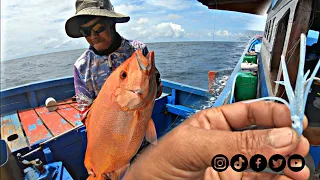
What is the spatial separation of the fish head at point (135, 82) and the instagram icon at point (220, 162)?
0.55m

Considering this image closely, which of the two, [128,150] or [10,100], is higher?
[128,150]

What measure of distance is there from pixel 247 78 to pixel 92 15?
3828 mm

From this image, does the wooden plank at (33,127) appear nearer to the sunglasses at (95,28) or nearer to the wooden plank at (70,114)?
the wooden plank at (70,114)

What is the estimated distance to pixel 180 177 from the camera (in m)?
0.93

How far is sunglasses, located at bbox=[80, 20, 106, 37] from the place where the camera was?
71.6 inches

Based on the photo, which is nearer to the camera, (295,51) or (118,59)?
(295,51)

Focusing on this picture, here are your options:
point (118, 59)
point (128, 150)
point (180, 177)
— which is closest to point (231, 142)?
point (180, 177)

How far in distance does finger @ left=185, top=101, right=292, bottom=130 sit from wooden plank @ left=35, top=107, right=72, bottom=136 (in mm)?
2882

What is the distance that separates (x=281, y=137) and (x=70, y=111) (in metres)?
3.99

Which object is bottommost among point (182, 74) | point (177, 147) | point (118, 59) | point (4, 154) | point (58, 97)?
point (182, 74)

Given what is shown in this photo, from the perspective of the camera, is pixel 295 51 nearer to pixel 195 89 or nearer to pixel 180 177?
pixel 180 177

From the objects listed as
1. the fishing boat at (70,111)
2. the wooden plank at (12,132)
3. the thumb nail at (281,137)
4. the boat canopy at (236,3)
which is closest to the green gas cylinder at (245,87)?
the fishing boat at (70,111)

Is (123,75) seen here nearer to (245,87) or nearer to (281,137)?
(281,137)

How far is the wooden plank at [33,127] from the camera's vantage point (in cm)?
301
